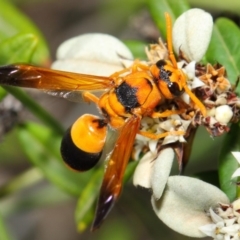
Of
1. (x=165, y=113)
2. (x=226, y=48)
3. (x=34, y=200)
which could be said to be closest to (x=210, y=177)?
(x=165, y=113)

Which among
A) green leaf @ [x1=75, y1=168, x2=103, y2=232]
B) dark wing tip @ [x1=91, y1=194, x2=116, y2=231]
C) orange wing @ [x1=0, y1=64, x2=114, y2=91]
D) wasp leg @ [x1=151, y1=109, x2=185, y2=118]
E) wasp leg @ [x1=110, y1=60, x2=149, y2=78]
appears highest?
orange wing @ [x1=0, y1=64, x2=114, y2=91]

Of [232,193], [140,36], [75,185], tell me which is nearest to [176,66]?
[232,193]

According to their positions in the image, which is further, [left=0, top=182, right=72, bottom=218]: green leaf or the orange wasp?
[left=0, top=182, right=72, bottom=218]: green leaf

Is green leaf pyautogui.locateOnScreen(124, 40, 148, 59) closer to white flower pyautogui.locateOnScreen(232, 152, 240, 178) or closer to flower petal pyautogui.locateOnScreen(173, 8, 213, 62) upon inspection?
flower petal pyautogui.locateOnScreen(173, 8, 213, 62)

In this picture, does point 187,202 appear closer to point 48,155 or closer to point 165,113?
point 165,113

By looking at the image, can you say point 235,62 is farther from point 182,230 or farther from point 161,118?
point 182,230

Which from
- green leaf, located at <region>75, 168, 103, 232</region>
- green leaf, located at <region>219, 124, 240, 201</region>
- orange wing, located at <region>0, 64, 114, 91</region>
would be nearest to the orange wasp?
orange wing, located at <region>0, 64, 114, 91</region>

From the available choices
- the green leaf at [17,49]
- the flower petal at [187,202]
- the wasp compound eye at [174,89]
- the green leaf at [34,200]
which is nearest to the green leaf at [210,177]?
the flower petal at [187,202]
